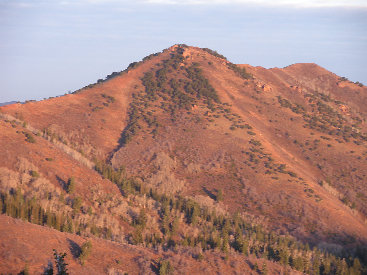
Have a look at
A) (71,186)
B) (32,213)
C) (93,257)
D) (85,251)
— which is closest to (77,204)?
(71,186)

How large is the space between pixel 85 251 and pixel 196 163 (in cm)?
4456

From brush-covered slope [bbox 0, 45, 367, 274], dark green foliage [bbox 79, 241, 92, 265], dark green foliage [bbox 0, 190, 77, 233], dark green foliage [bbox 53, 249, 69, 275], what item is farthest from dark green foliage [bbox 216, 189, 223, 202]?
dark green foliage [bbox 53, 249, 69, 275]

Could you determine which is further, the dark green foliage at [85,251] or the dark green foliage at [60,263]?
the dark green foliage at [85,251]

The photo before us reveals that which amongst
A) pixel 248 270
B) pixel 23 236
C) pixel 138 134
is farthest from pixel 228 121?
pixel 23 236

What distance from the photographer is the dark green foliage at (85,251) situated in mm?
34844

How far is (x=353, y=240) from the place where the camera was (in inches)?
2352

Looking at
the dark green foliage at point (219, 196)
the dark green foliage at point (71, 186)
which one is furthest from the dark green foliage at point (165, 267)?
the dark green foliage at point (219, 196)

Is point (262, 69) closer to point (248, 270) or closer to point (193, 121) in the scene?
point (193, 121)

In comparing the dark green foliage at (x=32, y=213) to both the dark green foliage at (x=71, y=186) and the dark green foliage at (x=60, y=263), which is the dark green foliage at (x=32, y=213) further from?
the dark green foliage at (x=60, y=263)

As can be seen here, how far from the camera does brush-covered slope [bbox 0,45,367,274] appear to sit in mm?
52531

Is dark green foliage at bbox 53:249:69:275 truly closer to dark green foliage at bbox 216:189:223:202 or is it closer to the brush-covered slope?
the brush-covered slope

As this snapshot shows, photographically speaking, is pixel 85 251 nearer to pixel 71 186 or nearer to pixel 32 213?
pixel 32 213

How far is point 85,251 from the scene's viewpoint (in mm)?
35344

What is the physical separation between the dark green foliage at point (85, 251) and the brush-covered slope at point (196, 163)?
9321 mm
